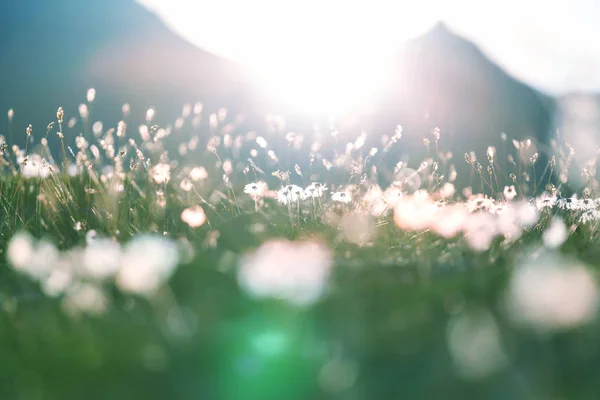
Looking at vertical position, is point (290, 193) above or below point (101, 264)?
below

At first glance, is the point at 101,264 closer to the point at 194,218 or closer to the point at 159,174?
the point at 194,218

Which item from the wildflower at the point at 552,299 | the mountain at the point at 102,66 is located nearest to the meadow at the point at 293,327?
the wildflower at the point at 552,299

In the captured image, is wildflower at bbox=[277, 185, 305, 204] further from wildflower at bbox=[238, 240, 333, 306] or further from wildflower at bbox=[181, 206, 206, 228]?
wildflower at bbox=[238, 240, 333, 306]

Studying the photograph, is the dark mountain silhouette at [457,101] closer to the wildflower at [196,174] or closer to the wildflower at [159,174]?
the wildflower at [196,174]

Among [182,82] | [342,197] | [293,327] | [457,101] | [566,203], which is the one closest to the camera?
[293,327]

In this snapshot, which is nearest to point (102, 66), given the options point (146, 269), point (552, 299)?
point (146, 269)

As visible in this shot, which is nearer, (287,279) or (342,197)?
(287,279)

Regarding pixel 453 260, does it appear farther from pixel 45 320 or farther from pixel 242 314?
pixel 45 320
